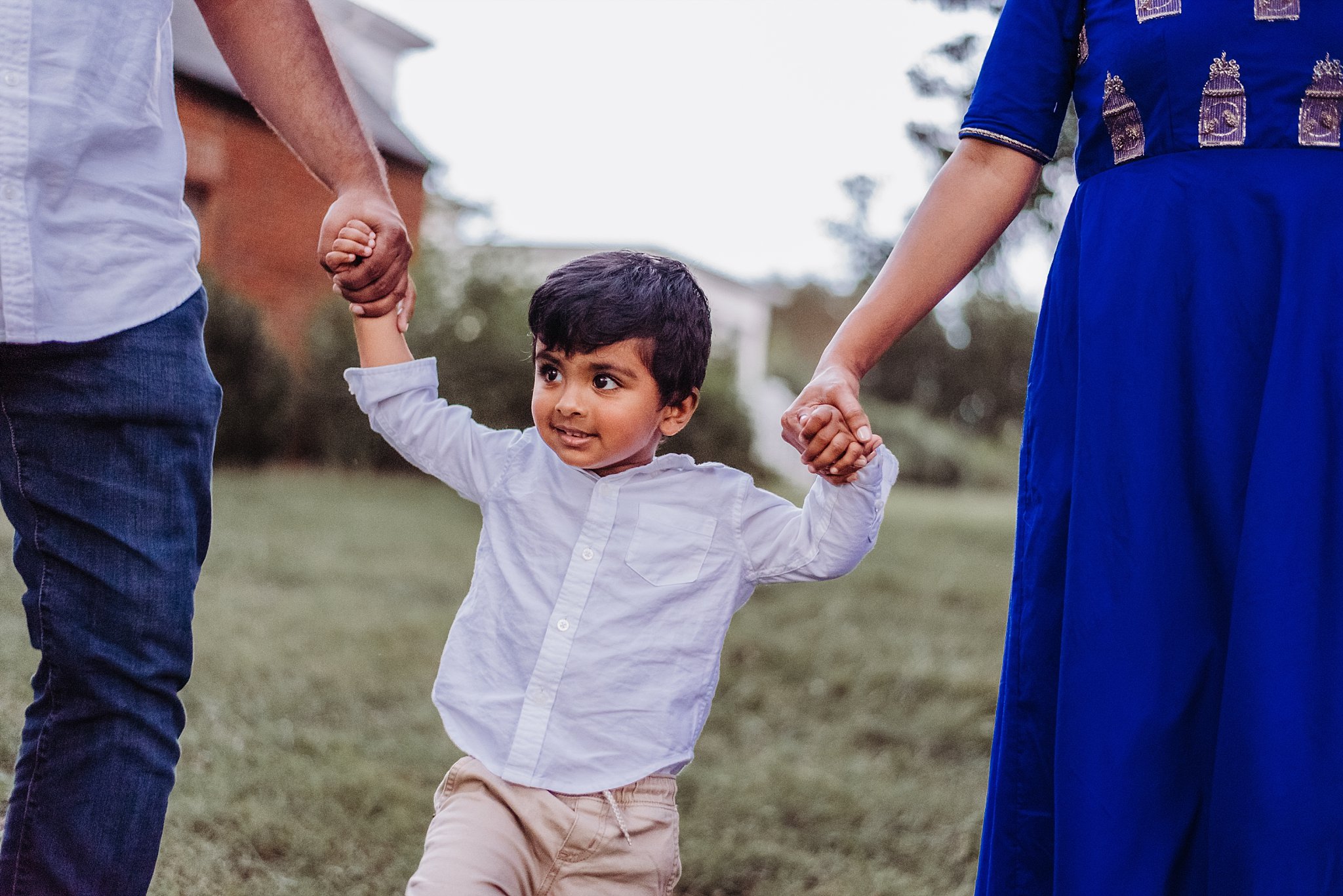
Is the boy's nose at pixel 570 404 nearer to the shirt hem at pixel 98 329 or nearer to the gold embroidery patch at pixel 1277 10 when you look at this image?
the shirt hem at pixel 98 329

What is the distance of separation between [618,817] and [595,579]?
0.37 metres

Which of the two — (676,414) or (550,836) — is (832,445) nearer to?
(676,414)

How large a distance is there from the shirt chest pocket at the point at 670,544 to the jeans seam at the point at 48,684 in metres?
0.85

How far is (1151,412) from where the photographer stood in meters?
1.67

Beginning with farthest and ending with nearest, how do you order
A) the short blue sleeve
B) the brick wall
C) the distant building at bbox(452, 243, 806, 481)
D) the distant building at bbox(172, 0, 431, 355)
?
1. the distant building at bbox(452, 243, 806, 481)
2. the brick wall
3. the distant building at bbox(172, 0, 431, 355)
4. the short blue sleeve

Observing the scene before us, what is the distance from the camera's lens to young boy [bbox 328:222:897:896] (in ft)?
6.76

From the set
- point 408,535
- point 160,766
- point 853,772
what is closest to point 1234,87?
point 160,766

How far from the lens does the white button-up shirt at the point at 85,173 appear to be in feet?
5.55

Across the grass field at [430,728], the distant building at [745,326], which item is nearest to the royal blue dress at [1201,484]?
the grass field at [430,728]

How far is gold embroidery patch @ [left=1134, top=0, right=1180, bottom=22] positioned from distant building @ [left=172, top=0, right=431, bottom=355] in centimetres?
1224

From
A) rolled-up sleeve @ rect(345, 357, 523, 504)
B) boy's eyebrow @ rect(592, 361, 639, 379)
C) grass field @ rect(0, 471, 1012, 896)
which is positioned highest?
boy's eyebrow @ rect(592, 361, 639, 379)

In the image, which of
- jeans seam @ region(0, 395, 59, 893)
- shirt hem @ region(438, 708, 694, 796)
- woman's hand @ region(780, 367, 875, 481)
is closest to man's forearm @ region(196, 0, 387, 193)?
jeans seam @ region(0, 395, 59, 893)

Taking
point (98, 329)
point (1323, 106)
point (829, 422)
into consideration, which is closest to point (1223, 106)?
point (1323, 106)

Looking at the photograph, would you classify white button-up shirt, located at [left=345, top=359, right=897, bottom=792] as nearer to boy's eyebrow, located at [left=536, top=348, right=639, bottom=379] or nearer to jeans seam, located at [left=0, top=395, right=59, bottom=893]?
boy's eyebrow, located at [left=536, top=348, right=639, bottom=379]
